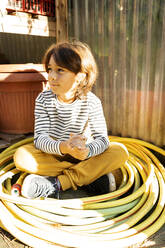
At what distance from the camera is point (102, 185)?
1.57 meters

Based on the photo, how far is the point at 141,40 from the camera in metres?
1.95

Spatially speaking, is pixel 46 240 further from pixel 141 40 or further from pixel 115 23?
pixel 115 23

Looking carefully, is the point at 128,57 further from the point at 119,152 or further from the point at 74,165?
the point at 74,165

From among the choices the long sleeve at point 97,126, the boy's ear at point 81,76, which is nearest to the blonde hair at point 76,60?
the boy's ear at point 81,76

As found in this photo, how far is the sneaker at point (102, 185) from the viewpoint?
154 centimetres

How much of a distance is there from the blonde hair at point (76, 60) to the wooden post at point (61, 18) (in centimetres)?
99

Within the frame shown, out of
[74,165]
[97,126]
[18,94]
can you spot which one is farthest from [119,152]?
[18,94]

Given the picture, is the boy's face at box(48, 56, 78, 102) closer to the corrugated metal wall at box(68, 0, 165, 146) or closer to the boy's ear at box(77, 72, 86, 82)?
the boy's ear at box(77, 72, 86, 82)

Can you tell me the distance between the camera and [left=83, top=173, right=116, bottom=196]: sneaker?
1540mm

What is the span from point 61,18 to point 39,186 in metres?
1.92

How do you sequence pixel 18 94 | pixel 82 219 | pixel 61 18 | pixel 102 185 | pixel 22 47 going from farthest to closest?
pixel 22 47 < pixel 61 18 < pixel 18 94 < pixel 102 185 < pixel 82 219

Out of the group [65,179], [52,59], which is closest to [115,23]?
[52,59]

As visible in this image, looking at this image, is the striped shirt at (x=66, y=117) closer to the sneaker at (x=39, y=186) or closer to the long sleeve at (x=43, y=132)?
the long sleeve at (x=43, y=132)

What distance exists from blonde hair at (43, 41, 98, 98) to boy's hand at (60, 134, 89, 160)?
430 mm
